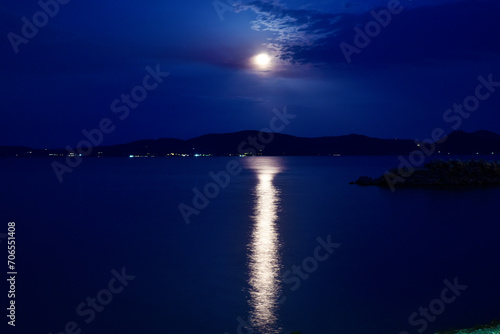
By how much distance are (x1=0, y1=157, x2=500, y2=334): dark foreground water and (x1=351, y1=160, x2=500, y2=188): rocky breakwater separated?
42.6ft

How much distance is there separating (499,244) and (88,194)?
3027cm

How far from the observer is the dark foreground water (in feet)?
32.4

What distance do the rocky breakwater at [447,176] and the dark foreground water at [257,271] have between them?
12974 millimetres

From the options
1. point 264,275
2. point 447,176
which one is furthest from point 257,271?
point 447,176

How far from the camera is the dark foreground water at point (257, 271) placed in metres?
9.88

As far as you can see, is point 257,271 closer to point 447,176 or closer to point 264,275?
point 264,275

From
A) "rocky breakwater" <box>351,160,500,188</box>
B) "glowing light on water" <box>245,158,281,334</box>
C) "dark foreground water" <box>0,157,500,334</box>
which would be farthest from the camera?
"rocky breakwater" <box>351,160,500,188</box>

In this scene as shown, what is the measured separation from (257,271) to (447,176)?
30780mm

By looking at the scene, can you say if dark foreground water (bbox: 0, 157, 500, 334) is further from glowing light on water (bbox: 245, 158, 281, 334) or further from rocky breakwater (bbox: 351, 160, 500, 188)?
rocky breakwater (bbox: 351, 160, 500, 188)

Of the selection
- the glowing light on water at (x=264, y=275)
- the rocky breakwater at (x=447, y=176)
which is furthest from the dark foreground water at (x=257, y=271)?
the rocky breakwater at (x=447, y=176)

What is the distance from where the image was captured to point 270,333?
9.04 m

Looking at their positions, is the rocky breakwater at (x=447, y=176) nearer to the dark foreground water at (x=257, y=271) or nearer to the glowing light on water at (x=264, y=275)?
the dark foreground water at (x=257, y=271)

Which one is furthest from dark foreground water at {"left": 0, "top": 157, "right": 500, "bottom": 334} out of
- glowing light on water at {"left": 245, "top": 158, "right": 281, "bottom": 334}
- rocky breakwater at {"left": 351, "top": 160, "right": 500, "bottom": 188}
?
rocky breakwater at {"left": 351, "top": 160, "right": 500, "bottom": 188}

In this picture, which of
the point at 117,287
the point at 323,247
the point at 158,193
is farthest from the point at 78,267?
the point at 158,193
